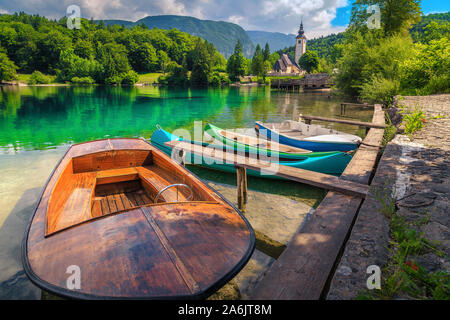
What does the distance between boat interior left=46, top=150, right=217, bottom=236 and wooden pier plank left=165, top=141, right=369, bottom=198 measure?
Result: 1.65 meters

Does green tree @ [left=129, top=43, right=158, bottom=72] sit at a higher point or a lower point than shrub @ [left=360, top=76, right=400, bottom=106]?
higher

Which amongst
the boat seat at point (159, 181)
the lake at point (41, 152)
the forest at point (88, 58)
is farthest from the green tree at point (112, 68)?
the boat seat at point (159, 181)

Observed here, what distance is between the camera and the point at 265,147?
9.14 m

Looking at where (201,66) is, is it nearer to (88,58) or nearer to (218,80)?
(218,80)

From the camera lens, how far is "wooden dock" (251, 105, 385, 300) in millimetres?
2135

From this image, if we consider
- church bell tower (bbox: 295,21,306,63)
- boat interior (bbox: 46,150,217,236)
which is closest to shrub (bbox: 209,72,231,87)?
church bell tower (bbox: 295,21,306,63)

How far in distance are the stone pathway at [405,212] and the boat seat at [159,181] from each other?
126 inches

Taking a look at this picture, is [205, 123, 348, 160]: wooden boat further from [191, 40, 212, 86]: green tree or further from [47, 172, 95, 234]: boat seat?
[191, 40, 212, 86]: green tree

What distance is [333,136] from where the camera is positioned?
9641mm

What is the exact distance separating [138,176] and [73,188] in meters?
1.40

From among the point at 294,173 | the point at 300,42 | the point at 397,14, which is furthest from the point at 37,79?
the point at 300,42

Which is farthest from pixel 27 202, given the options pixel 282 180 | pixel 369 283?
pixel 369 283

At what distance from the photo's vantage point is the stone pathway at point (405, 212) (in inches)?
84.5
